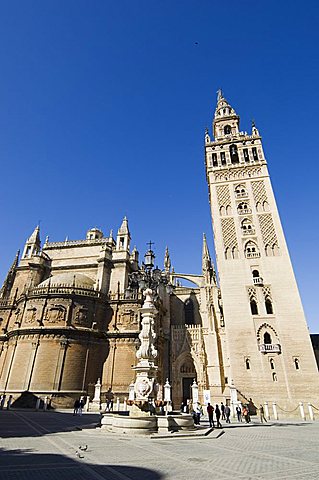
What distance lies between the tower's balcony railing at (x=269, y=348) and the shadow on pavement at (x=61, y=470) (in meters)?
22.1

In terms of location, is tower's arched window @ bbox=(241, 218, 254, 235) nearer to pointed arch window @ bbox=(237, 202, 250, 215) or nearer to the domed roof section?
pointed arch window @ bbox=(237, 202, 250, 215)

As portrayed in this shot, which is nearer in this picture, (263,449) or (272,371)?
(263,449)

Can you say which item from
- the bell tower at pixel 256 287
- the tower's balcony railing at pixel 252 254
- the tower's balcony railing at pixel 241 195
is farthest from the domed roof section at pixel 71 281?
the tower's balcony railing at pixel 241 195

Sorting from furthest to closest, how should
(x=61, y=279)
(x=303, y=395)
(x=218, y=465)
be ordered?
(x=61, y=279)
(x=303, y=395)
(x=218, y=465)

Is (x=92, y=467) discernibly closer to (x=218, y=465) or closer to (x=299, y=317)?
(x=218, y=465)

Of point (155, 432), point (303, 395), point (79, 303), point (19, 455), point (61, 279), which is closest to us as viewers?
point (19, 455)

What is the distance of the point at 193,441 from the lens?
31.5 feet

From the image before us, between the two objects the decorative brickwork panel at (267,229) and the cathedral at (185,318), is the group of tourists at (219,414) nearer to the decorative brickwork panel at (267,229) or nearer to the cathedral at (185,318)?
the cathedral at (185,318)

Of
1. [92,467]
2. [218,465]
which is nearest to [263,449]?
[218,465]

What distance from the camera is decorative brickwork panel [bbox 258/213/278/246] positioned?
30.2 metres

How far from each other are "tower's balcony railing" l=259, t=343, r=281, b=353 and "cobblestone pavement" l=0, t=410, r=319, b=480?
1561 centimetres

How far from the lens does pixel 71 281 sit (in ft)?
103

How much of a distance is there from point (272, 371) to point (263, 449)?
17982 millimetres

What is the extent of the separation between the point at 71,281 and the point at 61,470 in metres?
27.1
